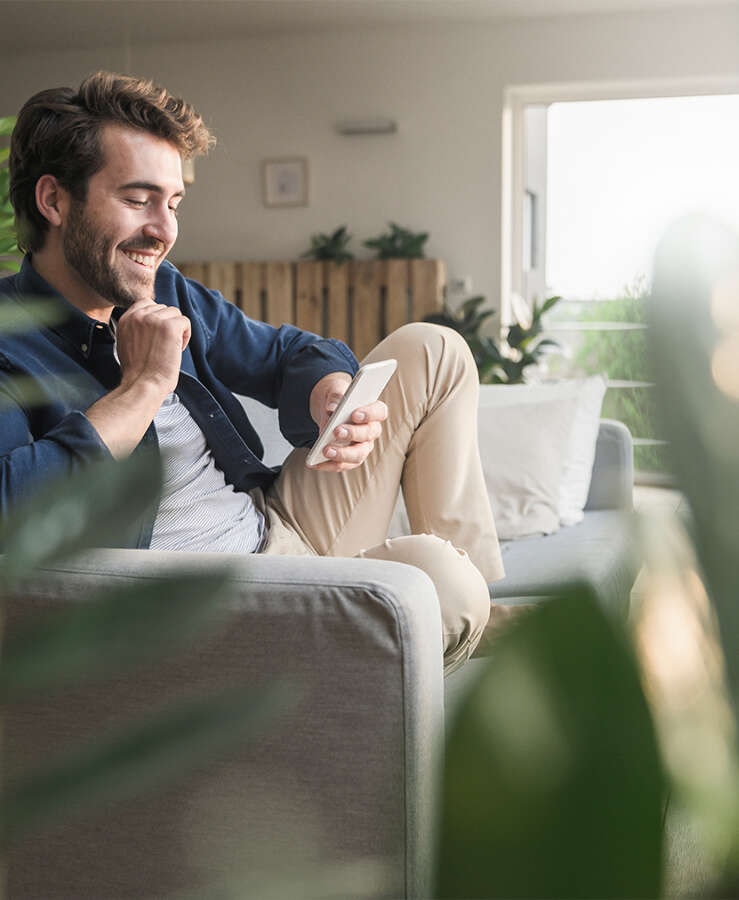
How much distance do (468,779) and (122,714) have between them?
1.07 meters

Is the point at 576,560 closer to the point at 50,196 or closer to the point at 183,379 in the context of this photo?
the point at 183,379

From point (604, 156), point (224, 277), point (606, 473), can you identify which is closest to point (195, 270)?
point (224, 277)

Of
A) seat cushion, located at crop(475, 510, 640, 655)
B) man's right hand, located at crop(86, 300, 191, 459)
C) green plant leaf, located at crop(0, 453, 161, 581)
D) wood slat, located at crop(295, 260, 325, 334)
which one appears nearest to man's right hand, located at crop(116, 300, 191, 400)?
man's right hand, located at crop(86, 300, 191, 459)

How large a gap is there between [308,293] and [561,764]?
21.6 ft

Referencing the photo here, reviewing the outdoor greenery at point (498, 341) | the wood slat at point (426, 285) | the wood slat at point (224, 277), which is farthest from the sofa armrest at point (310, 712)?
the wood slat at point (224, 277)

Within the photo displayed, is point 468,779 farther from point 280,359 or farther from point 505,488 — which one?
point 505,488

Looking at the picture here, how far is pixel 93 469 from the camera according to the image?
14 centimetres

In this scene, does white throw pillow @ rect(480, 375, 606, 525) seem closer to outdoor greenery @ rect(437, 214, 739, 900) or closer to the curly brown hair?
the curly brown hair

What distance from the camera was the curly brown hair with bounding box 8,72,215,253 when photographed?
1.89 meters

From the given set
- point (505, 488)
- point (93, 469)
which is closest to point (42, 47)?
point (505, 488)

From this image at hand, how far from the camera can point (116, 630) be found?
0.14m

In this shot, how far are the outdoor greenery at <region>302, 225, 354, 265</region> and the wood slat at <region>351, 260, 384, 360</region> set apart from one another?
100 millimetres

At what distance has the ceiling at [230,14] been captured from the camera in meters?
5.98

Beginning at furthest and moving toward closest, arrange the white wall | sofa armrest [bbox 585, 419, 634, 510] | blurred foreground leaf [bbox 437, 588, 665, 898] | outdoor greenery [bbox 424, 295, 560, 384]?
the white wall
outdoor greenery [bbox 424, 295, 560, 384]
sofa armrest [bbox 585, 419, 634, 510]
blurred foreground leaf [bbox 437, 588, 665, 898]
